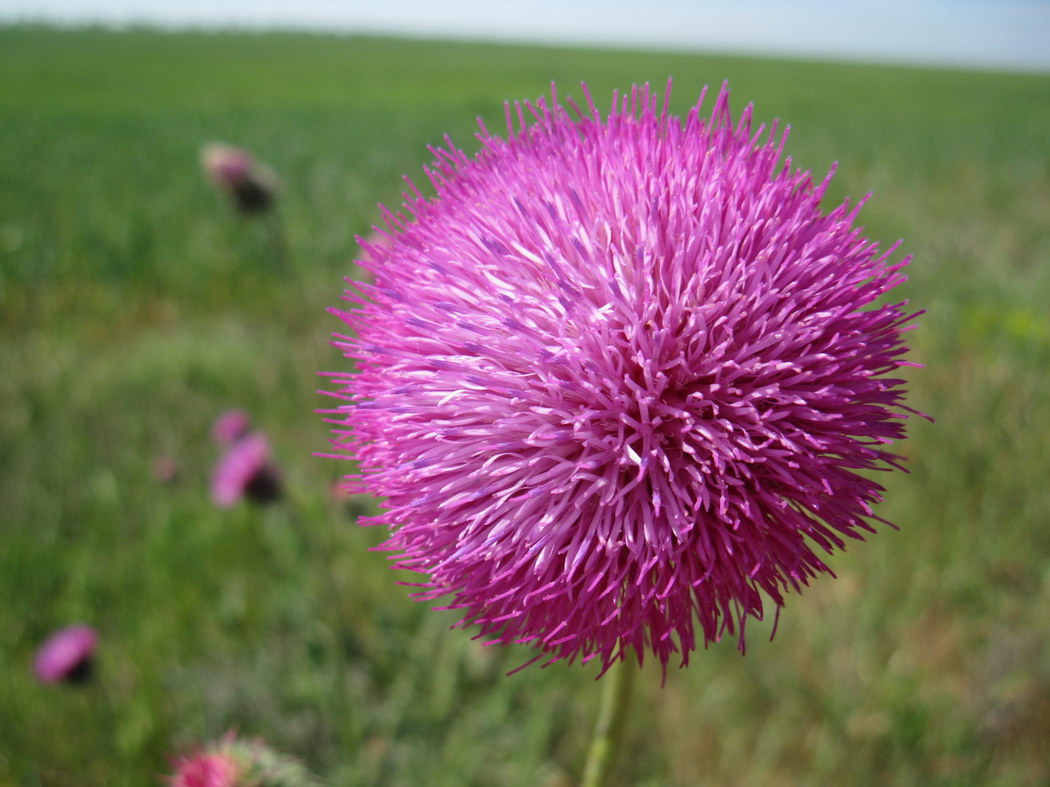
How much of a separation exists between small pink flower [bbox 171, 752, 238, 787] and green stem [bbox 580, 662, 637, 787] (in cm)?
82

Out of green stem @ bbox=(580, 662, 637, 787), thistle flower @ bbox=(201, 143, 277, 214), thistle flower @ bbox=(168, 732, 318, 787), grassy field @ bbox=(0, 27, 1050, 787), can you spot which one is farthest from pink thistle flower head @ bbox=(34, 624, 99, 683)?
green stem @ bbox=(580, 662, 637, 787)

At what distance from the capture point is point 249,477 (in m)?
2.68

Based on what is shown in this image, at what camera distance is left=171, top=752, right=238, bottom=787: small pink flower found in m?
1.51

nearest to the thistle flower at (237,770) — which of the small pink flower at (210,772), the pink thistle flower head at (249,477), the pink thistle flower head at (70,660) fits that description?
the small pink flower at (210,772)

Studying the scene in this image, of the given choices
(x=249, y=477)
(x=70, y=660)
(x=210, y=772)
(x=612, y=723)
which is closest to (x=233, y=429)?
(x=249, y=477)

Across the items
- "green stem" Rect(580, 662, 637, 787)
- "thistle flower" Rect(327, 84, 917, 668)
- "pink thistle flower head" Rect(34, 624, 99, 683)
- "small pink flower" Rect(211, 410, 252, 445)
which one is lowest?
"pink thistle flower head" Rect(34, 624, 99, 683)

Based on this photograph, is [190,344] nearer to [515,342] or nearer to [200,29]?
[515,342]

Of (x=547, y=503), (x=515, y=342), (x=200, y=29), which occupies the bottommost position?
(x=547, y=503)

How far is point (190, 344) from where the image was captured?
5.39 m

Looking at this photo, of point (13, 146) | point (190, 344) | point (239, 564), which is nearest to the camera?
point (239, 564)

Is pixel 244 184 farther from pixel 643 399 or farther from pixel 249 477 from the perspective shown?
pixel 643 399

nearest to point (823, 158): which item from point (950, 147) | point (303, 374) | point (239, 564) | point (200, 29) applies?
point (950, 147)

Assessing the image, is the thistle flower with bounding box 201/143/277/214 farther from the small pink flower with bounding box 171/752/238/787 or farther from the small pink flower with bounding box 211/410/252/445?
the small pink flower with bounding box 171/752/238/787

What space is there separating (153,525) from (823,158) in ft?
53.0
